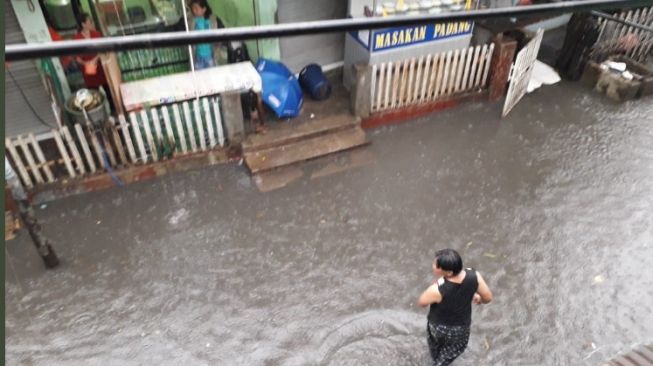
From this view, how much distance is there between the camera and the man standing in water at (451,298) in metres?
4.06

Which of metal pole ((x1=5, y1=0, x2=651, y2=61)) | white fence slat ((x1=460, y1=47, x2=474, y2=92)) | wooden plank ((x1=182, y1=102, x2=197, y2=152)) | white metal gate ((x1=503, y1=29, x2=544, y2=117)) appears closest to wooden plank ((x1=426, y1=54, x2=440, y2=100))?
white fence slat ((x1=460, y1=47, x2=474, y2=92))

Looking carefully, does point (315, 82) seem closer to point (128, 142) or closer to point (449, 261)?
point (128, 142)

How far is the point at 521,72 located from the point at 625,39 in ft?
10.6

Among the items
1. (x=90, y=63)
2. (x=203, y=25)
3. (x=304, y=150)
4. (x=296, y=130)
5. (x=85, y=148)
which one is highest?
(x=203, y=25)

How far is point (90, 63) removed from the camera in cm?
698

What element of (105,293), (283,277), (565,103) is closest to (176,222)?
(105,293)

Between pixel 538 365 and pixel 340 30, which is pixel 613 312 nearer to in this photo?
pixel 538 365

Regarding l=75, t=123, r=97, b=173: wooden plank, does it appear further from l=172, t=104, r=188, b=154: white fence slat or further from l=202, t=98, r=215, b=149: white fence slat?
l=202, t=98, r=215, b=149: white fence slat

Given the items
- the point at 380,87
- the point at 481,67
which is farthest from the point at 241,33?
the point at 481,67

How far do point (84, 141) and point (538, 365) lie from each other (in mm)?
6088

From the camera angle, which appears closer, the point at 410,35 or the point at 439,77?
the point at 410,35

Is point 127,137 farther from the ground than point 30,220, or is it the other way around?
point 127,137

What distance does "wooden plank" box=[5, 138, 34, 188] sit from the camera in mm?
6238

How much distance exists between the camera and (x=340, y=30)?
1.15 m
